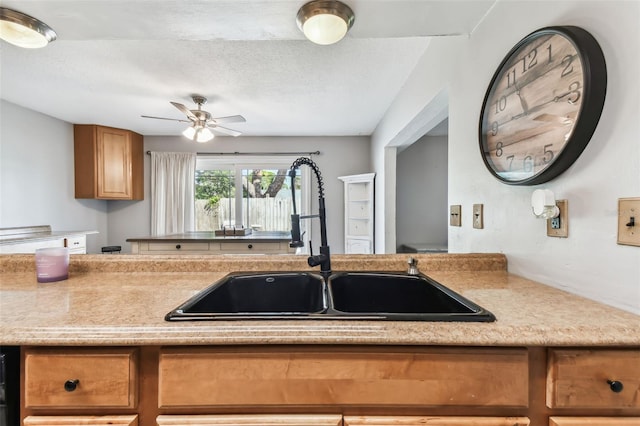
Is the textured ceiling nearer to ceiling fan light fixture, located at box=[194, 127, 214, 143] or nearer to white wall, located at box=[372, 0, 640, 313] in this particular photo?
white wall, located at box=[372, 0, 640, 313]

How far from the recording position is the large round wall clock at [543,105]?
68 centimetres

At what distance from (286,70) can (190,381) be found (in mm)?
2193

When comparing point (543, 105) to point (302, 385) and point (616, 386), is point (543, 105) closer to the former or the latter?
point (616, 386)

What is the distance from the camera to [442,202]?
3.66m

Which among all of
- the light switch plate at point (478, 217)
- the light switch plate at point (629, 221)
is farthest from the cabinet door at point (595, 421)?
the light switch plate at point (478, 217)

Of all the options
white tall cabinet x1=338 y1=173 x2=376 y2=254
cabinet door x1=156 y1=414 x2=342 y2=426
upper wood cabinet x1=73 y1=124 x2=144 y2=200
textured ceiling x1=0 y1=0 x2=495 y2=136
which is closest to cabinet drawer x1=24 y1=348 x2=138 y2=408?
cabinet door x1=156 y1=414 x2=342 y2=426

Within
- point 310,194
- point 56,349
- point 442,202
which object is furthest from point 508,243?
point 310,194

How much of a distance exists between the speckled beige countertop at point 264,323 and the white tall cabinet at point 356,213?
8.88 ft

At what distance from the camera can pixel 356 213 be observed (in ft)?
12.4

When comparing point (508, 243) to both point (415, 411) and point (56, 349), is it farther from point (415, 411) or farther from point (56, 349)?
point (56, 349)

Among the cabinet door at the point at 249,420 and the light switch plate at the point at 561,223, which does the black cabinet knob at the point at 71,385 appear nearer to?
the cabinet door at the point at 249,420

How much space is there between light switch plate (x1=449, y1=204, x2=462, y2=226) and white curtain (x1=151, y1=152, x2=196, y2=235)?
3.70 m

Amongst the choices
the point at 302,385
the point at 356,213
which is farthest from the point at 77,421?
the point at 356,213

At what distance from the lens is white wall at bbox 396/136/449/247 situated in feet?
12.1
